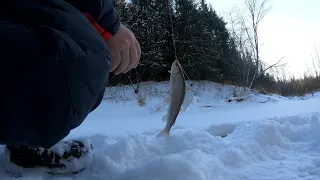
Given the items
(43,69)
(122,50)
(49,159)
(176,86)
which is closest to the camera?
(43,69)

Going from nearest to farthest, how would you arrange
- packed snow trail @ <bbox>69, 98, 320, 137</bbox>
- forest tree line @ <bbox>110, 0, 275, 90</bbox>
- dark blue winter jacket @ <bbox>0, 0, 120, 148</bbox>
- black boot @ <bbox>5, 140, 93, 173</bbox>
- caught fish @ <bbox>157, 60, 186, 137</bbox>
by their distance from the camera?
1. dark blue winter jacket @ <bbox>0, 0, 120, 148</bbox>
2. caught fish @ <bbox>157, 60, 186, 137</bbox>
3. black boot @ <bbox>5, 140, 93, 173</bbox>
4. packed snow trail @ <bbox>69, 98, 320, 137</bbox>
5. forest tree line @ <bbox>110, 0, 275, 90</bbox>

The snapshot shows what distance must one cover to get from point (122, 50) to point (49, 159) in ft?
4.94

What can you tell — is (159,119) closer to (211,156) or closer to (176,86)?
A: (211,156)

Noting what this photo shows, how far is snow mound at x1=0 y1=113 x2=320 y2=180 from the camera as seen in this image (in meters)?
2.08

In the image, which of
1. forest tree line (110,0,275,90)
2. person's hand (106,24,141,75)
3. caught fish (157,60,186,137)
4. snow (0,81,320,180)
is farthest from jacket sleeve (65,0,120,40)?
forest tree line (110,0,275,90)

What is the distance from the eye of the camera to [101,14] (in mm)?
928

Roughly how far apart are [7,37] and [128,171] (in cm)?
165

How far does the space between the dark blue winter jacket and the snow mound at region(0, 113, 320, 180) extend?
1.39 m

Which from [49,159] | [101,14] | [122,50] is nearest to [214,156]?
[49,159]

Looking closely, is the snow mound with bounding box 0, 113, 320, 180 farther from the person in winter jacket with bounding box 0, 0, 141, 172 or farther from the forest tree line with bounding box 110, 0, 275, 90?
the forest tree line with bounding box 110, 0, 275, 90

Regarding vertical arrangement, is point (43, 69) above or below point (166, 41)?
below

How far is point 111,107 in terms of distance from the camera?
10.4 meters

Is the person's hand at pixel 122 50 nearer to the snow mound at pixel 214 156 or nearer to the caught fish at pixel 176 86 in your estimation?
the caught fish at pixel 176 86

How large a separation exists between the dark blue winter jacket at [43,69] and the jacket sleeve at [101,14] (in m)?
0.12
